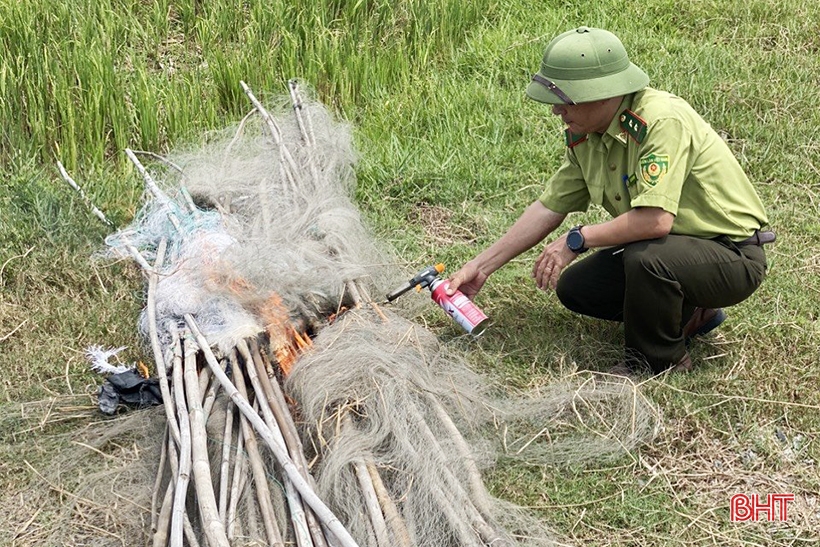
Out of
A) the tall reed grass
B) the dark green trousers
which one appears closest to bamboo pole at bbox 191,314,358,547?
the dark green trousers

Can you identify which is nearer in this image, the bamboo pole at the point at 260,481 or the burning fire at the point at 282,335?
the bamboo pole at the point at 260,481

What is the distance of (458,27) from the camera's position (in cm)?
700

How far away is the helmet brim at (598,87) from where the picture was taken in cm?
359

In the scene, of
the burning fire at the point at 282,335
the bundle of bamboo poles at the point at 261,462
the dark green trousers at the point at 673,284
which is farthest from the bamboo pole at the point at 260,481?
the dark green trousers at the point at 673,284

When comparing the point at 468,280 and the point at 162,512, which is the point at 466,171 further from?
the point at 162,512

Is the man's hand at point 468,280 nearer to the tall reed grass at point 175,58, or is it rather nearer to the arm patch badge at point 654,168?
the arm patch badge at point 654,168

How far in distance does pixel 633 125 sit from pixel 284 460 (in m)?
1.78

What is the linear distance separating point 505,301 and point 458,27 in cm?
308

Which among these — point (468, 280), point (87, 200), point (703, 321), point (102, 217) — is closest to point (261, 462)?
point (468, 280)

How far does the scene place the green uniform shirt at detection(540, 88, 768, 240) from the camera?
11.7 ft

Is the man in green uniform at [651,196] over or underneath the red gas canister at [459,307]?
over

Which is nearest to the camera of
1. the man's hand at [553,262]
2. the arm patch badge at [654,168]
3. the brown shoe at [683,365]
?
the arm patch badge at [654,168]

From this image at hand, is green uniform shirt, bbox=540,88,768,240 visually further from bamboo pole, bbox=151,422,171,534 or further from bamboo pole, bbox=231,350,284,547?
bamboo pole, bbox=151,422,171,534

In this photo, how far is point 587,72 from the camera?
11.8 feet
